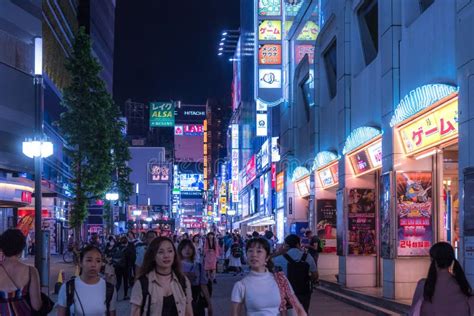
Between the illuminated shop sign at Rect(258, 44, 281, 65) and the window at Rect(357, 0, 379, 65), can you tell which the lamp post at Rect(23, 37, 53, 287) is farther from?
the illuminated shop sign at Rect(258, 44, 281, 65)

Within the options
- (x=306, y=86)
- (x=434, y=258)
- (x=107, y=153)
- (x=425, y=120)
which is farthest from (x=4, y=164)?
(x=434, y=258)

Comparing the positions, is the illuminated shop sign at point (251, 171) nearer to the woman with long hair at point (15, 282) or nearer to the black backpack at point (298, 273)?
the black backpack at point (298, 273)

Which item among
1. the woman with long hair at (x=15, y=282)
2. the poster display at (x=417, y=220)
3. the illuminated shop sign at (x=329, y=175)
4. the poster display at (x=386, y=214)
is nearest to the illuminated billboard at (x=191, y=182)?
the illuminated shop sign at (x=329, y=175)

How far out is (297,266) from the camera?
396 inches

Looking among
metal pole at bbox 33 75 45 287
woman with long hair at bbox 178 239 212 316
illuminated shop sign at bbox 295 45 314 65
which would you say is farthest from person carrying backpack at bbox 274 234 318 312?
illuminated shop sign at bbox 295 45 314 65

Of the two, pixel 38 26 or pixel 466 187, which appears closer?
pixel 466 187

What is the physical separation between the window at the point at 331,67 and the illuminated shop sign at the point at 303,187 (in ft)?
16.9

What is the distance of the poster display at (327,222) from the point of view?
25797mm

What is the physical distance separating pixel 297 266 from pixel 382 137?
7115mm

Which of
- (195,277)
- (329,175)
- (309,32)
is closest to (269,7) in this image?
(309,32)

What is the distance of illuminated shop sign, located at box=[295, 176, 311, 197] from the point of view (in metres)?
29.7

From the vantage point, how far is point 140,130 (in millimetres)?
191500

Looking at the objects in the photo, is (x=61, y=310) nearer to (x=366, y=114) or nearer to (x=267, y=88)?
(x=366, y=114)

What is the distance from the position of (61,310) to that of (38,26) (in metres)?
35.2
